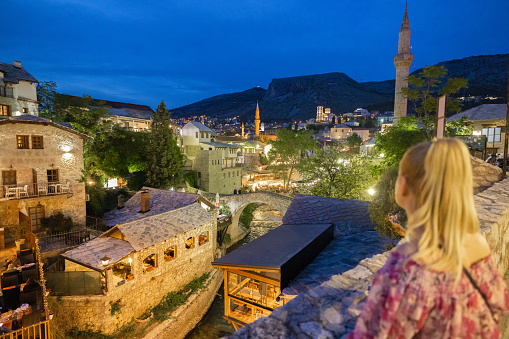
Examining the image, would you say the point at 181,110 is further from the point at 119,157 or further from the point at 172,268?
the point at 172,268

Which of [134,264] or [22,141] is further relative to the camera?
[22,141]

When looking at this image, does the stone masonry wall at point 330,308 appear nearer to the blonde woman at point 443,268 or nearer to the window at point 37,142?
the blonde woman at point 443,268

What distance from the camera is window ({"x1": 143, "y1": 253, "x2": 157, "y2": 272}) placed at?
13638 mm

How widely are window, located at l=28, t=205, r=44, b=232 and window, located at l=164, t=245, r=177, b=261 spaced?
8.04 meters

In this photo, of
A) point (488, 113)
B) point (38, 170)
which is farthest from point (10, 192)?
point (488, 113)

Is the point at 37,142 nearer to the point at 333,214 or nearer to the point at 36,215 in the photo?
the point at 36,215

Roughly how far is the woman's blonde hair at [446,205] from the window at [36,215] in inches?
802

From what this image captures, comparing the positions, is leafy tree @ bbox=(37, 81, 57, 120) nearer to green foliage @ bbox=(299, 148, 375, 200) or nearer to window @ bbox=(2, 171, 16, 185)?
window @ bbox=(2, 171, 16, 185)

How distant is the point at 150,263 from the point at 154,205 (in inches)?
230

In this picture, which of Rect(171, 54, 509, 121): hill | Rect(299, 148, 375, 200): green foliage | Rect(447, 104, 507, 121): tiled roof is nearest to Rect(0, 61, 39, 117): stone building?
Rect(299, 148, 375, 200): green foliage

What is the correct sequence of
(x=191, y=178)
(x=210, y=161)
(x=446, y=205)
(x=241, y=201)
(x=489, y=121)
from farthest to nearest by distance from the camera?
(x=210, y=161) → (x=191, y=178) → (x=241, y=201) → (x=489, y=121) → (x=446, y=205)

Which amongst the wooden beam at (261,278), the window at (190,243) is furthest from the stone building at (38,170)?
the wooden beam at (261,278)

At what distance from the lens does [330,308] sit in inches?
120

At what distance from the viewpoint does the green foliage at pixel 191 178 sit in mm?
36250
